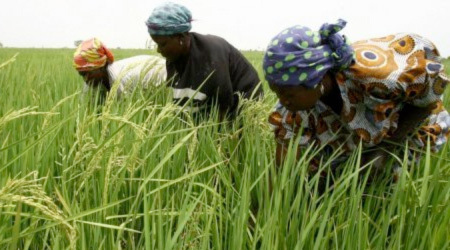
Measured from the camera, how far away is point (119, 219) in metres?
1.08

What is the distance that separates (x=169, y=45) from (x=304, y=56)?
3.12ft

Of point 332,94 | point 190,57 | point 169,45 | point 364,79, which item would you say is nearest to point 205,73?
point 190,57

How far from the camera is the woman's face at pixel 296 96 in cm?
126

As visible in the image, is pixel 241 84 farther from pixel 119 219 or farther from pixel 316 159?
pixel 119 219

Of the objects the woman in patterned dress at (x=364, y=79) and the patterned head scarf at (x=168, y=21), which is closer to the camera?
the woman in patterned dress at (x=364, y=79)

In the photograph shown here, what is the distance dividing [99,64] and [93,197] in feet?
5.00

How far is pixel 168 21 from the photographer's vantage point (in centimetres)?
198

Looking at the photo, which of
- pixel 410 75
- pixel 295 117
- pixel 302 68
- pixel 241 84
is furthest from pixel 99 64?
pixel 410 75

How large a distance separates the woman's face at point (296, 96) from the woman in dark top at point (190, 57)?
72cm

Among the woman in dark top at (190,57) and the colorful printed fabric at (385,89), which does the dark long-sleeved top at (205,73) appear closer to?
the woman in dark top at (190,57)

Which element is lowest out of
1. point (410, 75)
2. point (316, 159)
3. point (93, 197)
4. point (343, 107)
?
point (316, 159)

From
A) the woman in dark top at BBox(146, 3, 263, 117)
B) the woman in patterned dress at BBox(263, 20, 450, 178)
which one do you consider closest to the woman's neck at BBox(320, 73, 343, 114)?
the woman in patterned dress at BBox(263, 20, 450, 178)

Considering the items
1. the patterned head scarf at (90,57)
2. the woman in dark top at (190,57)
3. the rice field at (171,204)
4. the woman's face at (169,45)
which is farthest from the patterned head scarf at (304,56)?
the patterned head scarf at (90,57)

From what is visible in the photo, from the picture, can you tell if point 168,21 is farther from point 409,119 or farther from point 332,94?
point 409,119
